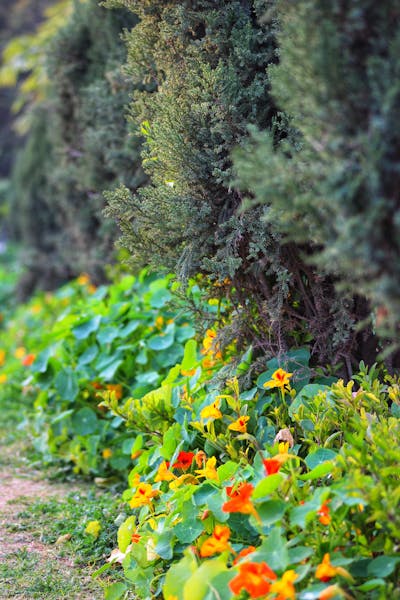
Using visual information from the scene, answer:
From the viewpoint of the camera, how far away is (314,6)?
1594 millimetres

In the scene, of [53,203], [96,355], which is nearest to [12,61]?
[53,203]

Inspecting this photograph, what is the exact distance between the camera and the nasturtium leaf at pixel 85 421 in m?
3.48

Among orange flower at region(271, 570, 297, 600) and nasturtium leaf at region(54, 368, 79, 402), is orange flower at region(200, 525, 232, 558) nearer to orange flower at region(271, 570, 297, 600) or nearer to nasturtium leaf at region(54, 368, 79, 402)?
orange flower at region(271, 570, 297, 600)

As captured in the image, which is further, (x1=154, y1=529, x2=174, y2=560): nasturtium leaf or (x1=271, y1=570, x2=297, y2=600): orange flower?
(x1=154, y1=529, x2=174, y2=560): nasturtium leaf

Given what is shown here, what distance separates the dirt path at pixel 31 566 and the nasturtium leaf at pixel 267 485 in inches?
30.5

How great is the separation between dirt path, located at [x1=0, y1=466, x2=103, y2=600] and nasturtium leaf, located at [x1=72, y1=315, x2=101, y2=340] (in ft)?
3.06

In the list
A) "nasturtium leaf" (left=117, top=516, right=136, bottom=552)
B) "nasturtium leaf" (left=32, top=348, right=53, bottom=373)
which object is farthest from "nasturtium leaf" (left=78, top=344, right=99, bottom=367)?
"nasturtium leaf" (left=117, top=516, right=136, bottom=552)

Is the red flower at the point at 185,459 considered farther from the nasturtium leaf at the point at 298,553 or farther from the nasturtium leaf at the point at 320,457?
the nasturtium leaf at the point at 298,553

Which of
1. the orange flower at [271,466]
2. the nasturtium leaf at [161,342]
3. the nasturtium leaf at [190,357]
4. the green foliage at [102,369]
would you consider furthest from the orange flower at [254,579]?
the nasturtium leaf at [161,342]

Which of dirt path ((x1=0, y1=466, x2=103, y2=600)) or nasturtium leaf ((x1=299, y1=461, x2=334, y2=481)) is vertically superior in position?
nasturtium leaf ((x1=299, y1=461, x2=334, y2=481))

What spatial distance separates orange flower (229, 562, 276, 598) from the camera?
1.62 metres

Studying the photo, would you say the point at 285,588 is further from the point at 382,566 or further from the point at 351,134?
the point at 351,134

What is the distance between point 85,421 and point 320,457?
1716 mm

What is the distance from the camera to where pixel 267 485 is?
1860 mm
